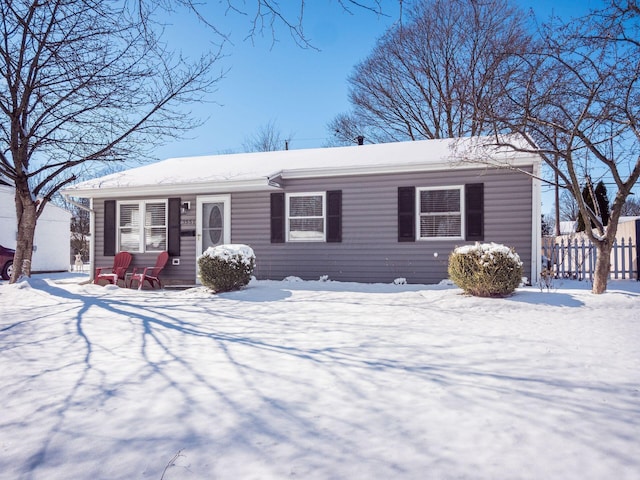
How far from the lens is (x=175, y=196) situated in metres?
11.1

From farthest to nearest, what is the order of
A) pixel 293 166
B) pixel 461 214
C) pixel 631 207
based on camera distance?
pixel 631 207
pixel 293 166
pixel 461 214

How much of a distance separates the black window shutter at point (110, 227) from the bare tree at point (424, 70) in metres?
12.1

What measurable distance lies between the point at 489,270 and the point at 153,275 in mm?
7366

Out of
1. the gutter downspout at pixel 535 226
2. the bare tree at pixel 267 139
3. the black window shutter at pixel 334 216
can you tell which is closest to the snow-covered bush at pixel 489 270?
the gutter downspout at pixel 535 226

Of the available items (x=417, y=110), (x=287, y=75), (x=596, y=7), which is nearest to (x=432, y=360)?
(x=287, y=75)

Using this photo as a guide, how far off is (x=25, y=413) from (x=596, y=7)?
8267mm

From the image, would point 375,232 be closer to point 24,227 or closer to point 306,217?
point 306,217

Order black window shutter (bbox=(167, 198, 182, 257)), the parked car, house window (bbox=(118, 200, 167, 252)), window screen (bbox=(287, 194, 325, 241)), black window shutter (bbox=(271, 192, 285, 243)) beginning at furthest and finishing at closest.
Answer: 1. the parked car
2. house window (bbox=(118, 200, 167, 252))
3. black window shutter (bbox=(167, 198, 182, 257))
4. black window shutter (bbox=(271, 192, 285, 243))
5. window screen (bbox=(287, 194, 325, 241))

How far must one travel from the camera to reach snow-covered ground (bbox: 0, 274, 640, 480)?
2.21 m

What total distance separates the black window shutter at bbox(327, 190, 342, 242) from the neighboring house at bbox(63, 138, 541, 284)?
0.02m

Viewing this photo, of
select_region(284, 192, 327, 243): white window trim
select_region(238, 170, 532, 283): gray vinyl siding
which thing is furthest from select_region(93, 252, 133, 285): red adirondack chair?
select_region(284, 192, 327, 243): white window trim

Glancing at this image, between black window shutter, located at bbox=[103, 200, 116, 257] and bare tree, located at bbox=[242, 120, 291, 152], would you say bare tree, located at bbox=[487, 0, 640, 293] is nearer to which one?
black window shutter, located at bbox=[103, 200, 116, 257]

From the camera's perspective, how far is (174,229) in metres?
11.1

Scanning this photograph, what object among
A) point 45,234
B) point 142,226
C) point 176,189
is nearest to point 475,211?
point 176,189
